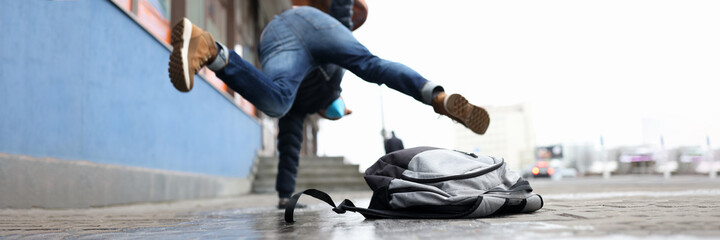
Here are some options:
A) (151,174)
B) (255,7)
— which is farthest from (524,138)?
(151,174)

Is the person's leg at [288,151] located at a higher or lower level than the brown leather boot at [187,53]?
lower

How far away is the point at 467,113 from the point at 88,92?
224 centimetres

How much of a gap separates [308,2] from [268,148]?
23.3ft

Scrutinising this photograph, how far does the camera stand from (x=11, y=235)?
53.0 inches

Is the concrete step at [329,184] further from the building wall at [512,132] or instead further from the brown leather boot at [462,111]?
the building wall at [512,132]

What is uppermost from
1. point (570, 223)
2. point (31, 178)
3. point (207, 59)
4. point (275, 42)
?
point (275, 42)

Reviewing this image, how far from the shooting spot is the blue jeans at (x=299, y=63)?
1.87 m

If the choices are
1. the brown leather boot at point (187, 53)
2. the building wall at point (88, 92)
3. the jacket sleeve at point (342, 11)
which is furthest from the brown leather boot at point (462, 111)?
the building wall at point (88, 92)

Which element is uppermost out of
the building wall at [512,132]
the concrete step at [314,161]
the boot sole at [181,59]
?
the building wall at [512,132]

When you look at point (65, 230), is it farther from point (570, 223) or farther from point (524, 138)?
point (524, 138)

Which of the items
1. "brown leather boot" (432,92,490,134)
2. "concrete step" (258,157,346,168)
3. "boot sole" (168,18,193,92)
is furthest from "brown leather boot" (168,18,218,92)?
"concrete step" (258,157,346,168)

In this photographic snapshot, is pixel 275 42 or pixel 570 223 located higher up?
pixel 275 42

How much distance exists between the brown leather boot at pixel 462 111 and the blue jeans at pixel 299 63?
5 centimetres

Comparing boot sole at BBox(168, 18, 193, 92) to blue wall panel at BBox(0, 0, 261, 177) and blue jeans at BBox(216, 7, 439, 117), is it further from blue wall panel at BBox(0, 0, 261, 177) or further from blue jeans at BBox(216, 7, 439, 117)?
blue wall panel at BBox(0, 0, 261, 177)
